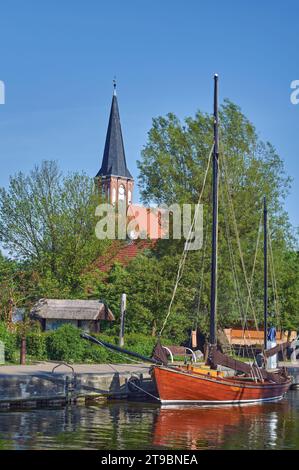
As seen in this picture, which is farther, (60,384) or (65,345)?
(65,345)

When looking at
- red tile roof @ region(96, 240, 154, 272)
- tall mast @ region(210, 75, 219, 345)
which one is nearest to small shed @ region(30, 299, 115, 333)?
red tile roof @ region(96, 240, 154, 272)

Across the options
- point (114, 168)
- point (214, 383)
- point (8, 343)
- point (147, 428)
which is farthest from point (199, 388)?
point (114, 168)

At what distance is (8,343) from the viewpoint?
109 feet

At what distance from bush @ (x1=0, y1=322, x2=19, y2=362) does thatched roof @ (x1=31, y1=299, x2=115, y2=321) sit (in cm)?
792

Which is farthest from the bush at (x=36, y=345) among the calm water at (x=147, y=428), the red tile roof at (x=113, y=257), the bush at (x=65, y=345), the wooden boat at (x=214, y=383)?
the red tile roof at (x=113, y=257)

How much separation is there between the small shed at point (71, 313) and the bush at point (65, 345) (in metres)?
6.84

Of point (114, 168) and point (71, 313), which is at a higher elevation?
point (114, 168)

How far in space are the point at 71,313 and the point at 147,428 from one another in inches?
786

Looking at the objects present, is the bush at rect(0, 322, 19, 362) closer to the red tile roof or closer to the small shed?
the small shed

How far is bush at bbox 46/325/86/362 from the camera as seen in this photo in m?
34.8

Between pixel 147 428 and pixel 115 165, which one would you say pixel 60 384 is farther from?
pixel 115 165

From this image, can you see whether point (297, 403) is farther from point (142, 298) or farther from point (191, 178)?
point (191, 178)

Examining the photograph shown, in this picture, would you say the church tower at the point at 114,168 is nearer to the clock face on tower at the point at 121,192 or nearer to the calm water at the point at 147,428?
the clock face on tower at the point at 121,192

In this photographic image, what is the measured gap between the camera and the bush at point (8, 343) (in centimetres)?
3297
